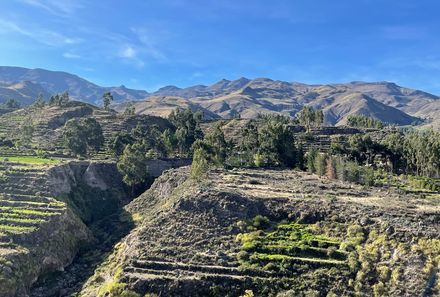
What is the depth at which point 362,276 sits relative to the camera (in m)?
51.7

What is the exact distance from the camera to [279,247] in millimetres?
57875

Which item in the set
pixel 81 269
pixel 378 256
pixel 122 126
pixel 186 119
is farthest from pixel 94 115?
pixel 378 256

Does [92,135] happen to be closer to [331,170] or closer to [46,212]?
[46,212]

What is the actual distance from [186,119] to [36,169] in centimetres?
8101

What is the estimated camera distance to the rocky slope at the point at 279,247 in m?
51.6

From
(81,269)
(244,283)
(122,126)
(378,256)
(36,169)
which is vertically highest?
(122,126)

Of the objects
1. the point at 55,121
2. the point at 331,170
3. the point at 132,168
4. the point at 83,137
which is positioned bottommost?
the point at 132,168

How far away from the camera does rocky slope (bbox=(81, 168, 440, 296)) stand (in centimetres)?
5162

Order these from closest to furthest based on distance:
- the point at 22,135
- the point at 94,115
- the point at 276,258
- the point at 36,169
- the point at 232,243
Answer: the point at 276,258 → the point at 232,243 → the point at 36,169 → the point at 22,135 → the point at 94,115

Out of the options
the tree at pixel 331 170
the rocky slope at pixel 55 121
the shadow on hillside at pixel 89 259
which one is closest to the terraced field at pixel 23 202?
the shadow on hillside at pixel 89 259

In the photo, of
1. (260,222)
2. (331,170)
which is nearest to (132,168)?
(260,222)

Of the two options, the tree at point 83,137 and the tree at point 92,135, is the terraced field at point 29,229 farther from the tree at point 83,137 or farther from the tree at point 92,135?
the tree at point 92,135

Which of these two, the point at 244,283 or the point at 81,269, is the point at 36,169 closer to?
the point at 81,269

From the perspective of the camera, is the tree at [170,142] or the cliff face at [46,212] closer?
the cliff face at [46,212]
